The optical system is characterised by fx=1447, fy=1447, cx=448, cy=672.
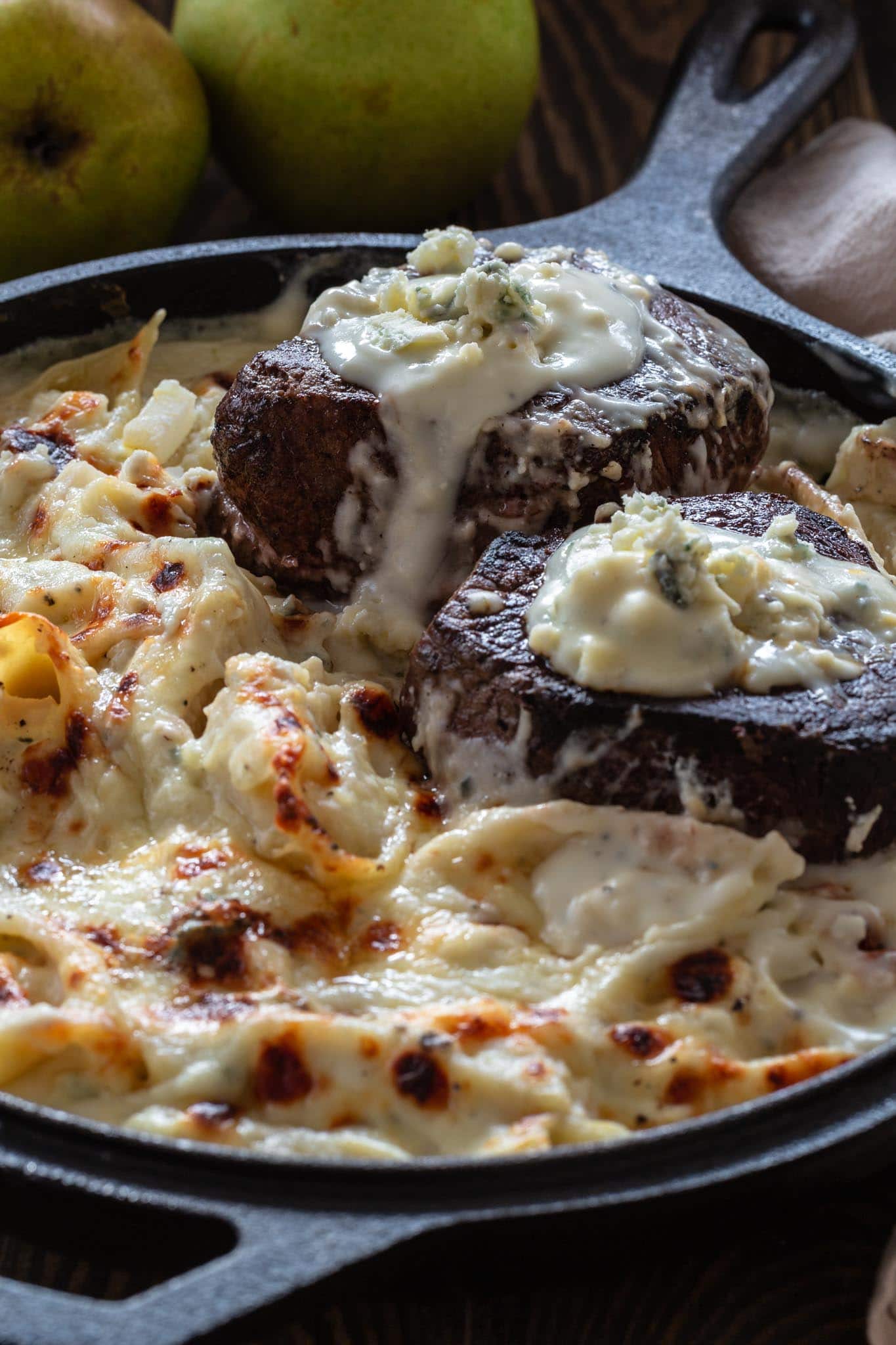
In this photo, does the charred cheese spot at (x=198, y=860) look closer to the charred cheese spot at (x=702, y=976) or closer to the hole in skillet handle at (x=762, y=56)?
the charred cheese spot at (x=702, y=976)

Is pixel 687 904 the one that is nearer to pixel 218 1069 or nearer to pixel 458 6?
pixel 218 1069

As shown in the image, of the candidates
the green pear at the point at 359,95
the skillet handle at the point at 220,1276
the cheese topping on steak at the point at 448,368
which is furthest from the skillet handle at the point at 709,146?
the skillet handle at the point at 220,1276

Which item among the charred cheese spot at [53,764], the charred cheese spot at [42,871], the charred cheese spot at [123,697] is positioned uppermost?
the charred cheese spot at [123,697]

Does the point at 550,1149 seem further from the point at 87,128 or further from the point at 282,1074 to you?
the point at 87,128

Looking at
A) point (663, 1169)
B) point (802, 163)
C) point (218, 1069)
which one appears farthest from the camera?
point (802, 163)

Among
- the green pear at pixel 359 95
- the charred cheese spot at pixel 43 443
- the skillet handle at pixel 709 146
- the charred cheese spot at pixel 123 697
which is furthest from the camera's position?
the green pear at pixel 359 95

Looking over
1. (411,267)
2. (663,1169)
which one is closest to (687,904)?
(663,1169)

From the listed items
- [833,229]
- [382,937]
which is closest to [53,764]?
[382,937]
